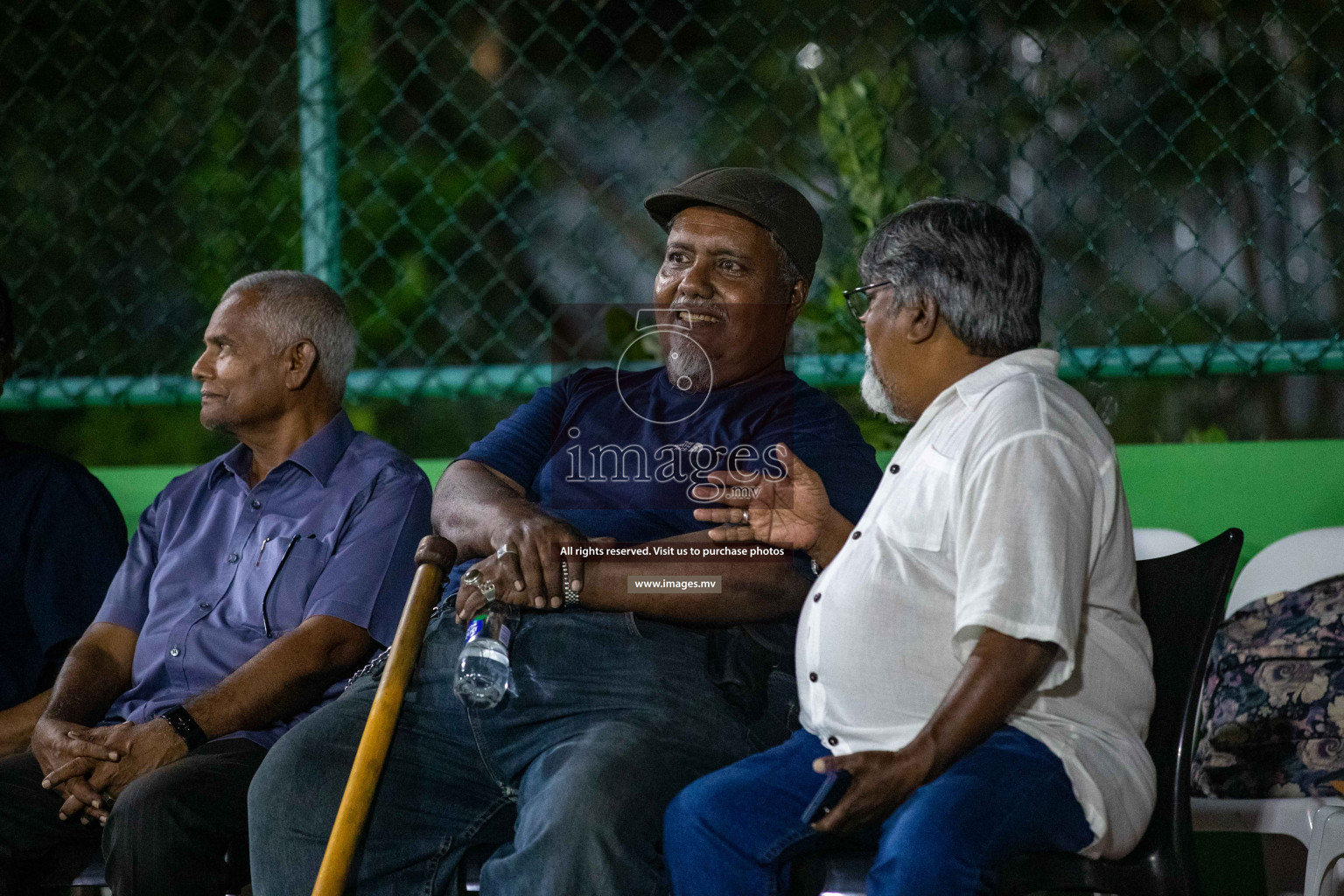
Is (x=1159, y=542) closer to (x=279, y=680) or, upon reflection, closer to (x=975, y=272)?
(x=975, y=272)

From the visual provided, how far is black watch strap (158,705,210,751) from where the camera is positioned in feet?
8.21

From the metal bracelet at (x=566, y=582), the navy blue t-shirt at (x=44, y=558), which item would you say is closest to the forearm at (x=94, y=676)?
the navy blue t-shirt at (x=44, y=558)

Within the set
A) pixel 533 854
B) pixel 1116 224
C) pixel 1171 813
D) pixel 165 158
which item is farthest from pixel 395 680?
pixel 165 158

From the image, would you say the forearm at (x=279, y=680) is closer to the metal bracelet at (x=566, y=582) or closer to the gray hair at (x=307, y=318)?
the metal bracelet at (x=566, y=582)

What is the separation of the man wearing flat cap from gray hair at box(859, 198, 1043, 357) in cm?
38

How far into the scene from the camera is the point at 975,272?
2094mm

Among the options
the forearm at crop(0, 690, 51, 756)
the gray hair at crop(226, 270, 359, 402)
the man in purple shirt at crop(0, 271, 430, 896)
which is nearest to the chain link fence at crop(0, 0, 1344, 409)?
the gray hair at crop(226, 270, 359, 402)

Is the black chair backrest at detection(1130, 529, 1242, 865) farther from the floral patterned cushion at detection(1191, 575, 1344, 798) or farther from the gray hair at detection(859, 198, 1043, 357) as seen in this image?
the floral patterned cushion at detection(1191, 575, 1344, 798)

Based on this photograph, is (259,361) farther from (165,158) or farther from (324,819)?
(165,158)

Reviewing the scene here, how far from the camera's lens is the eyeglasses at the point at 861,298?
2180 mm

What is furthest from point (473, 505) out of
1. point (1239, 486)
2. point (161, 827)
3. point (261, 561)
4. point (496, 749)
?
point (1239, 486)

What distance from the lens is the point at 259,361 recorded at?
2951 millimetres

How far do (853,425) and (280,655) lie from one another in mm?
1169

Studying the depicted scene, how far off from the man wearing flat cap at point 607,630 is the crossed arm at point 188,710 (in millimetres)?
164
